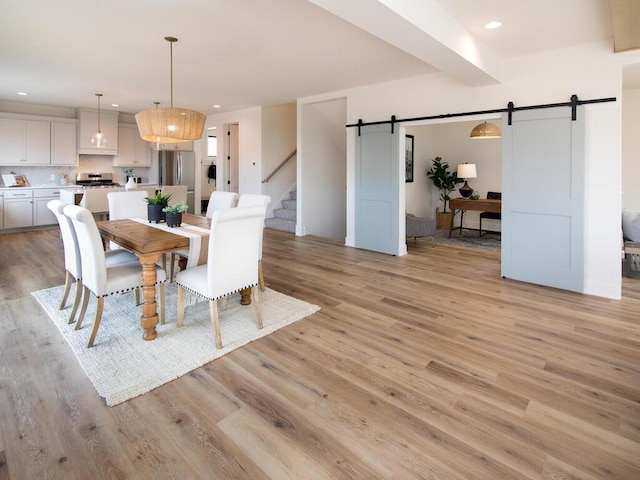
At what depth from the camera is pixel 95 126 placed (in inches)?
311

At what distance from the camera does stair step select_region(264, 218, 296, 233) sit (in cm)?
746

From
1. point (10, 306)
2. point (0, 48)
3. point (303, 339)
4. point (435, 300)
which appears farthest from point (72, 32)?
point (435, 300)

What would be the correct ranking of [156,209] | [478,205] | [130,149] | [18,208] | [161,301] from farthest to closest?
[130,149]
[18,208]
[478,205]
[156,209]
[161,301]

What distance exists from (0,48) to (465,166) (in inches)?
289

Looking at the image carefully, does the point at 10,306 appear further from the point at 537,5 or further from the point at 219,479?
the point at 537,5

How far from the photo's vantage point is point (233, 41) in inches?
150

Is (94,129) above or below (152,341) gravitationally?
above

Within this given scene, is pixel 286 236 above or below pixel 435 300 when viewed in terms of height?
above

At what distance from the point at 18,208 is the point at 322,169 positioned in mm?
5895

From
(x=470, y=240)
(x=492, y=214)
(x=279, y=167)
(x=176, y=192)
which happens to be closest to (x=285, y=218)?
(x=279, y=167)

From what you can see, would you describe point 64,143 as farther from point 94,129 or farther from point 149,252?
point 149,252

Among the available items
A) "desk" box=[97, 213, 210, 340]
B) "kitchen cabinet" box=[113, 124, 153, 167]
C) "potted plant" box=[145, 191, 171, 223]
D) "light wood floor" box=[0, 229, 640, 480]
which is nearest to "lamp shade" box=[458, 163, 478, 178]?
"light wood floor" box=[0, 229, 640, 480]

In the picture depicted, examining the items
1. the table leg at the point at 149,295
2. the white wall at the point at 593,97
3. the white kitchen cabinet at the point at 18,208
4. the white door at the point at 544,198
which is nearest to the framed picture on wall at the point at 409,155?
the white wall at the point at 593,97

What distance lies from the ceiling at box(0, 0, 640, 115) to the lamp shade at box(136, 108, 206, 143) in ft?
2.59
